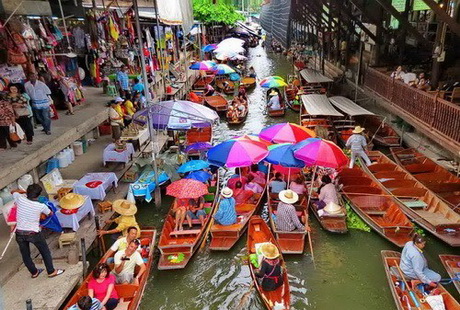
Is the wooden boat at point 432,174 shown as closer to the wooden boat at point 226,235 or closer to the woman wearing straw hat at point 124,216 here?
the wooden boat at point 226,235

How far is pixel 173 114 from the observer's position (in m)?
11.5

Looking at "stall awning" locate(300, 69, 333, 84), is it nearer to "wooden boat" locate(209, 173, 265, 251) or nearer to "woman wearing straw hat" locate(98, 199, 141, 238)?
"wooden boat" locate(209, 173, 265, 251)

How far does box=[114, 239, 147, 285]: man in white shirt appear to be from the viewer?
7.29 meters

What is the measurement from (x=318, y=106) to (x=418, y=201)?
7.42 m

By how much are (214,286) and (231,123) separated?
40.3 feet

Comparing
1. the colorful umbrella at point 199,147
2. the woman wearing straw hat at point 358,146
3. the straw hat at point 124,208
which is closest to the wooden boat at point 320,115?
the woman wearing straw hat at point 358,146

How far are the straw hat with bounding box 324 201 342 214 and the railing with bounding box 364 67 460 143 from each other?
3.55 metres

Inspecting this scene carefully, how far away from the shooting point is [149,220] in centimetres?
1102

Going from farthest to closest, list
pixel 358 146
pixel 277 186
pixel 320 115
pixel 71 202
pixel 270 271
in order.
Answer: pixel 320 115, pixel 358 146, pixel 277 186, pixel 71 202, pixel 270 271

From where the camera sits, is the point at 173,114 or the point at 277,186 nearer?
the point at 277,186

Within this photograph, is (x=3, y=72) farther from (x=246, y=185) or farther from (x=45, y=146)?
(x=246, y=185)

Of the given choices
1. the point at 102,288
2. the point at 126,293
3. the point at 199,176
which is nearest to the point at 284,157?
the point at 199,176

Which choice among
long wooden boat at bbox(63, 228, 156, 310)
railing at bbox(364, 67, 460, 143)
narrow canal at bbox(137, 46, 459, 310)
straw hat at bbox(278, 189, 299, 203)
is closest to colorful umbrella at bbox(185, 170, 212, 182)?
narrow canal at bbox(137, 46, 459, 310)

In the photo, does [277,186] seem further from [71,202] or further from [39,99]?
[39,99]
